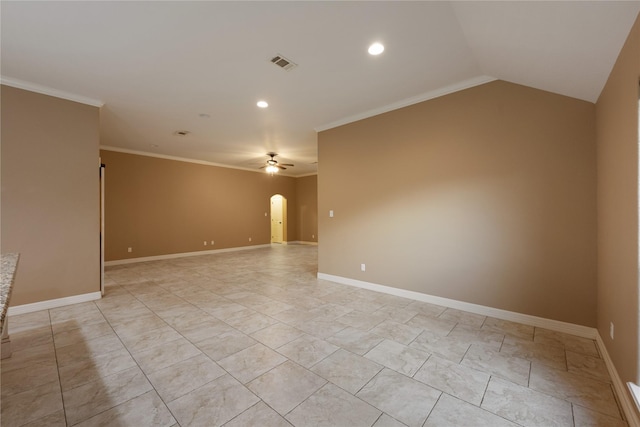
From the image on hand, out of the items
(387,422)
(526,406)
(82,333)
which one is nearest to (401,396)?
(387,422)

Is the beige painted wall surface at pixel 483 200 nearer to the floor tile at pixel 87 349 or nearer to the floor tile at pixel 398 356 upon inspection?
the floor tile at pixel 398 356

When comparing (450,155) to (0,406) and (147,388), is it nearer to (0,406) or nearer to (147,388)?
(147,388)

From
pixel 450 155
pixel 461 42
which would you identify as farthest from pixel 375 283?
pixel 461 42

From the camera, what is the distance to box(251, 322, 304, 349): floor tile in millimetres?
2566

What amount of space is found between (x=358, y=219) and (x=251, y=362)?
2881 millimetres

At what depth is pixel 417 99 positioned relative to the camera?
12.3ft

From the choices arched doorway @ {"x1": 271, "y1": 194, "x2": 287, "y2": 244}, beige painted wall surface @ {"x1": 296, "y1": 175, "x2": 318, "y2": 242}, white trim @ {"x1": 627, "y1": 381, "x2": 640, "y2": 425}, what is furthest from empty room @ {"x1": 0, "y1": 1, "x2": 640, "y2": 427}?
arched doorway @ {"x1": 271, "y1": 194, "x2": 287, "y2": 244}

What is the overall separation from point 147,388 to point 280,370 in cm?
99

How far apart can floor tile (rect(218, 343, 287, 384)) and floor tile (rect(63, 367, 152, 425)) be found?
0.59m

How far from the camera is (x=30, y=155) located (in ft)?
11.4

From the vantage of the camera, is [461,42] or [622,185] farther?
[461,42]

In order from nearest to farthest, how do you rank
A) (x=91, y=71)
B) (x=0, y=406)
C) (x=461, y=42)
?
1. (x=0, y=406)
2. (x=461, y=42)
3. (x=91, y=71)

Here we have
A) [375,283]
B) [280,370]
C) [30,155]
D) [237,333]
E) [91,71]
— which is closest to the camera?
[280,370]

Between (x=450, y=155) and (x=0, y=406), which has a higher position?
(x=450, y=155)
